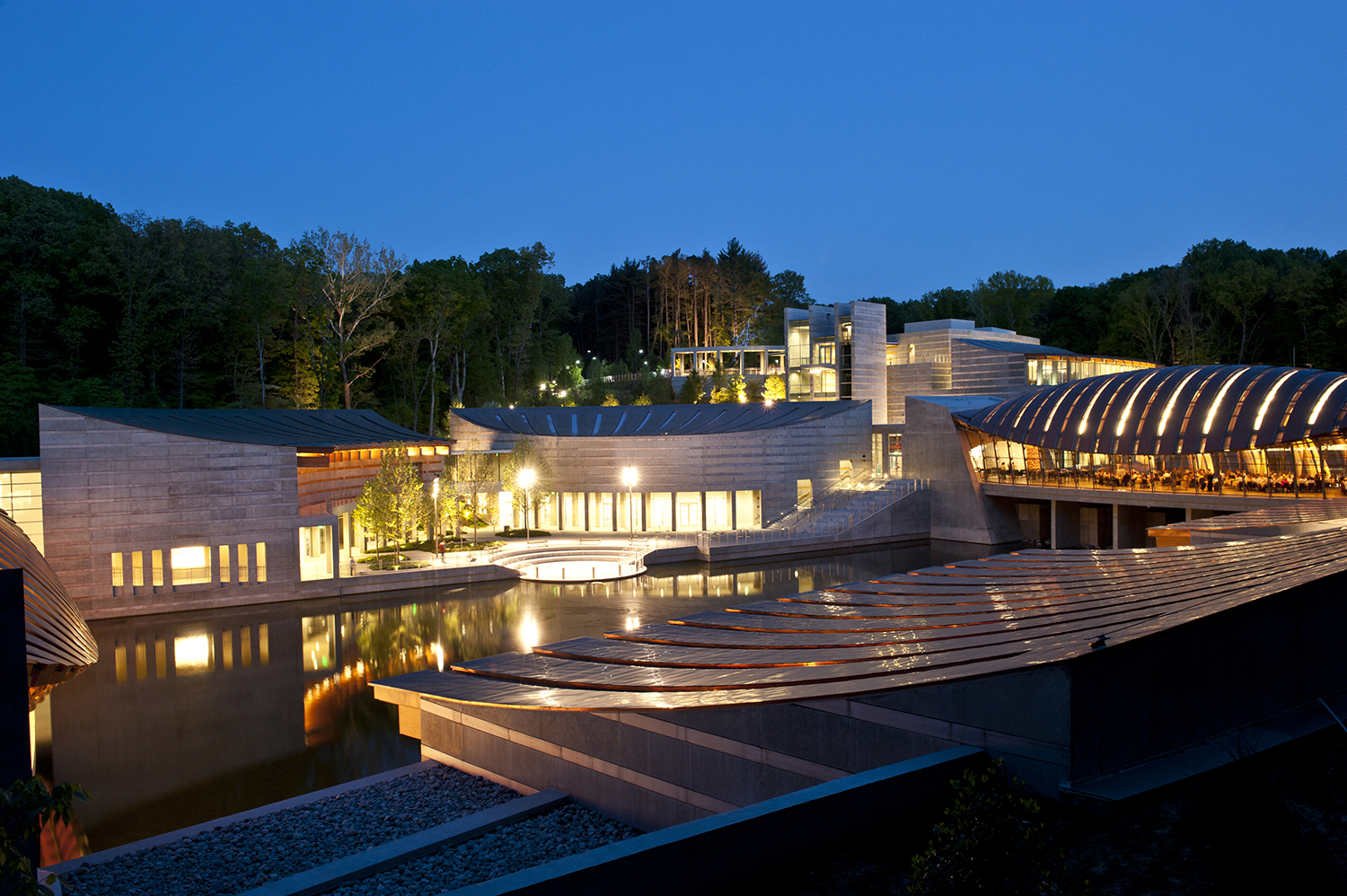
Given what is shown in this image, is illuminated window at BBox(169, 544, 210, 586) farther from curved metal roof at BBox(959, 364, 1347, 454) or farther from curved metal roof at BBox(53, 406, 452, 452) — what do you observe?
curved metal roof at BBox(959, 364, 1347, 454)

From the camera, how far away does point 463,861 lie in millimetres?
10773

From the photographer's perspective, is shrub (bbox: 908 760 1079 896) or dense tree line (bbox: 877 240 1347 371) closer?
shrub (bbox: 908 760 1079 896)

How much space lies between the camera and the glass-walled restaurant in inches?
1275

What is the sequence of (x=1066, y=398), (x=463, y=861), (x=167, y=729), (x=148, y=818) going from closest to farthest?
(x=463, y=861) → (x=148, y=818) → (x=167, y=729) → (x=1066, y=398)

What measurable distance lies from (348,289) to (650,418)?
784 inches

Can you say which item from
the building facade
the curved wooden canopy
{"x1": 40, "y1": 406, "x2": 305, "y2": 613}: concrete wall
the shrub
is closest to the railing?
the building facade

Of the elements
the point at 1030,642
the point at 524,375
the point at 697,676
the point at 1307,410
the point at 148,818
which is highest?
the point at 524,375

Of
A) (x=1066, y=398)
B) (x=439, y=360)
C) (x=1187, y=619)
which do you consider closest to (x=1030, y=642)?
(x=1187, y=619)

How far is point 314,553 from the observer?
3347cm

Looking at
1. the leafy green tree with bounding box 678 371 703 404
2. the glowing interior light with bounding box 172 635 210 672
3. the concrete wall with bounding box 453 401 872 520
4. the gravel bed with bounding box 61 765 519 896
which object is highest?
the leafy green tree with bounding box 678 371 703 404

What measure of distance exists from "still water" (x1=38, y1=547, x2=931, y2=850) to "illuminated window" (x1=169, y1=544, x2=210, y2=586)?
171 cm

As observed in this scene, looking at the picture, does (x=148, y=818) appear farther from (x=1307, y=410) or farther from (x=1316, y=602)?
(x=1307, y=410)

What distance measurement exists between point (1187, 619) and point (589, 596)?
75.6 ft

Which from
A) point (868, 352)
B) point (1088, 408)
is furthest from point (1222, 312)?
point (1088, 408)
